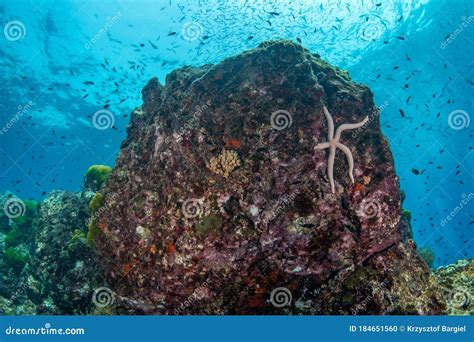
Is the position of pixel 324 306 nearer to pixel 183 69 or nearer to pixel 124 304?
pixel 124 304

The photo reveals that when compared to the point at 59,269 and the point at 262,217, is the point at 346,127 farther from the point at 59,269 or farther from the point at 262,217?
the point at 59,269

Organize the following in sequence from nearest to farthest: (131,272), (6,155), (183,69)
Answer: (131,272)
(183,69)
(6,155)

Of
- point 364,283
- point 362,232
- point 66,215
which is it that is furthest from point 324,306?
point 66,215

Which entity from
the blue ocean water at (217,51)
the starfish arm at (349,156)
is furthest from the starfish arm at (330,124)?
the blue ocean water at (217,51)

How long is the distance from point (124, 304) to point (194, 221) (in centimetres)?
252

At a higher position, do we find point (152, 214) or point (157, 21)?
point (152, 214)

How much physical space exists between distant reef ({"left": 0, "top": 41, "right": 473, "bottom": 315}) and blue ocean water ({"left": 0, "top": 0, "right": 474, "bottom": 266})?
6.61 meters

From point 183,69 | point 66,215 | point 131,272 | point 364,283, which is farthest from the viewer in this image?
point 66,215

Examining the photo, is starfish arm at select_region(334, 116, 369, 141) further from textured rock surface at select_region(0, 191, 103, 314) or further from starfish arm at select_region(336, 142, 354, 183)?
textured rock surface at select_region(0, 191, 103, 314)

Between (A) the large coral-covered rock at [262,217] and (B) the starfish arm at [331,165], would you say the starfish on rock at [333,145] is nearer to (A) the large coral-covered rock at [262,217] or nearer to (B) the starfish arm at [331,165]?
(B) the starfish arm at [331,165]

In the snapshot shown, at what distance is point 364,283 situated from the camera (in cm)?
664

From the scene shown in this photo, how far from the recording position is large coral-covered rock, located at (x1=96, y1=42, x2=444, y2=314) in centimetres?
670

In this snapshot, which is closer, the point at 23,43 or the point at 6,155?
the point at 23,43

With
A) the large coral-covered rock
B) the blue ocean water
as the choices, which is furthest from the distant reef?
the blue ocean water
